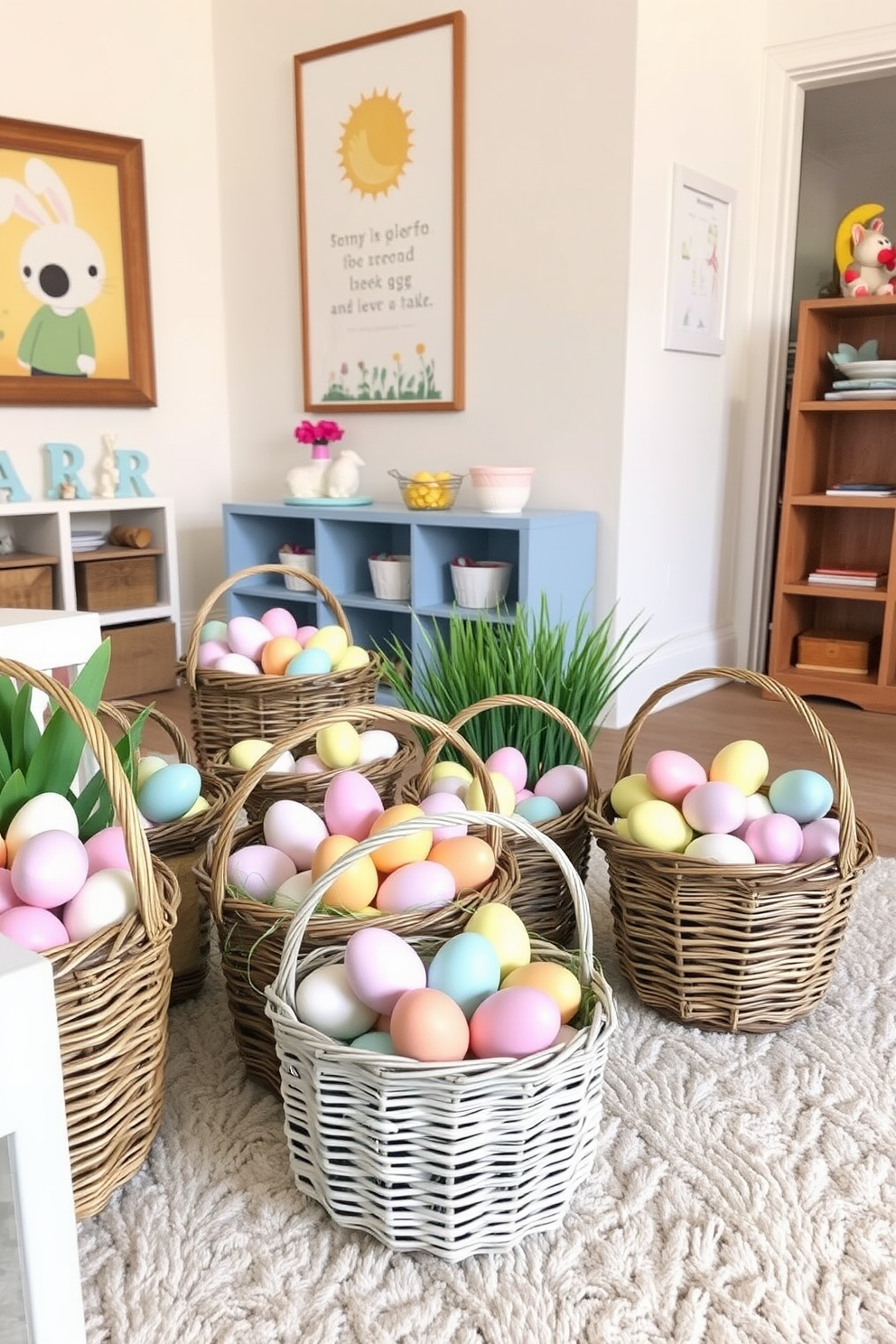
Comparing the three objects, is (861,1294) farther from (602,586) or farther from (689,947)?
(602,586)

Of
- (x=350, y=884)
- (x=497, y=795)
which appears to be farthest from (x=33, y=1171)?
(x=497, y=795)

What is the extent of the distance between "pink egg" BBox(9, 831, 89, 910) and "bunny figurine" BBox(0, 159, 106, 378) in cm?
A: 274

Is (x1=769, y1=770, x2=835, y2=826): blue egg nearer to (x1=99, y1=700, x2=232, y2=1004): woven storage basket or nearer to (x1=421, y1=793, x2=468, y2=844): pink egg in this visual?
(x1=421, y1=793, x2=468, y2=844): pink egg

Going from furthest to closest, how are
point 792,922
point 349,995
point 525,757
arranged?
1. point 525,757
2. point 792,922
3. point 349,995

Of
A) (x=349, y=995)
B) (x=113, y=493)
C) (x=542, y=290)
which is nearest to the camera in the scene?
(x=349, y=995)

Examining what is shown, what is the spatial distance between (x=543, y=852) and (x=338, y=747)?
0.31 metres

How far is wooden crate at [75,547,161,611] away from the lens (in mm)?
3170

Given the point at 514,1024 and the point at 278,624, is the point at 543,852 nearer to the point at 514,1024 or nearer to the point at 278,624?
the point at 514,1024

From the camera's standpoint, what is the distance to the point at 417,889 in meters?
1.08

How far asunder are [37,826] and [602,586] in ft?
6.99

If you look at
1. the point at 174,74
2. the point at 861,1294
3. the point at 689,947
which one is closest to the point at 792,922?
the point at 689,947

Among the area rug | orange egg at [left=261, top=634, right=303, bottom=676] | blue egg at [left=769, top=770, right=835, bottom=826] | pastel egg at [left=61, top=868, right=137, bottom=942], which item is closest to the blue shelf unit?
orange egg at [left=261, top=634, right=303, bottom=676]

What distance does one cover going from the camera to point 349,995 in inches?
38.8

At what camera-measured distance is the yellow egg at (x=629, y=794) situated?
1404 mm
